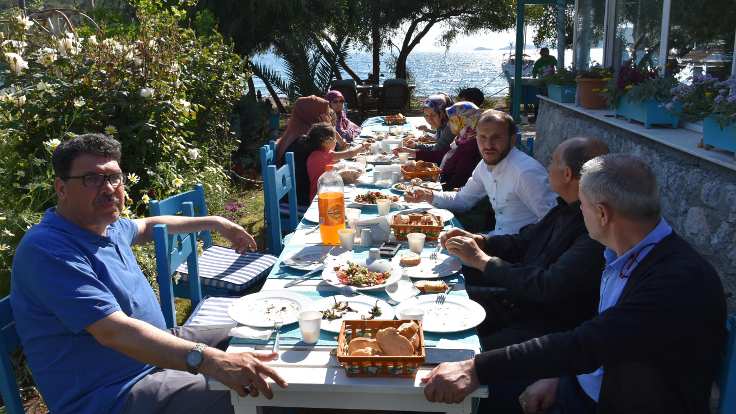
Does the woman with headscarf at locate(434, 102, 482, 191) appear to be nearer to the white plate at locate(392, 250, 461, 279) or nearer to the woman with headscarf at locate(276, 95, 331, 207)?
the woman with headscarf at locate(276, 95, 331, 207)

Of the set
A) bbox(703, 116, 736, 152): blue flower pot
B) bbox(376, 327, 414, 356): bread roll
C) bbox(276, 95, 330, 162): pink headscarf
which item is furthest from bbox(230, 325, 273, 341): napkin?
bbox(276, 95, 330, 162): pink headscarf

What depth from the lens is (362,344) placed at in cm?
193

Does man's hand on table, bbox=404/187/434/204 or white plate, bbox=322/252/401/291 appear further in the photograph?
man's hand on table, bbox=404/187/434/204

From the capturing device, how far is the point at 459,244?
2.77 metres

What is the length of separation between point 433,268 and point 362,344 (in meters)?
0.90

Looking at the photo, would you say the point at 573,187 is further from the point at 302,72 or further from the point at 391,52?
the point at 391,52

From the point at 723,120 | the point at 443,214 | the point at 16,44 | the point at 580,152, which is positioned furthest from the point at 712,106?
the point at 16,44

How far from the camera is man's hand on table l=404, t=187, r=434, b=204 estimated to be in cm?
406

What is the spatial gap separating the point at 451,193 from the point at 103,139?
2.64m

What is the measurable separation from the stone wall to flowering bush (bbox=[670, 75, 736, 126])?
28cm

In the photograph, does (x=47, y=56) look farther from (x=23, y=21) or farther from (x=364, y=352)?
(x=364, y=352)

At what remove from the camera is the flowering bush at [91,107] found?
3715mm

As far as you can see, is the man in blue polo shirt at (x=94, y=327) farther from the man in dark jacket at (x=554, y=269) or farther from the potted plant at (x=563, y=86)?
the potted plant at (x=563, y=86)

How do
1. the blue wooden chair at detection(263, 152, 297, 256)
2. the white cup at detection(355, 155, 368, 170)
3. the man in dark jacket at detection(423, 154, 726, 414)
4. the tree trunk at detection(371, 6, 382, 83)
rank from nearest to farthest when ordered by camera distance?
the man in dark jacket at detection(423, 154, 726, 414)
the blue wooden chair at detection(263, 152, 297, 256)
the white cup at detection(355, 155, 368, 170)
the tree trunk at detection(371, 6, 382, 83)
